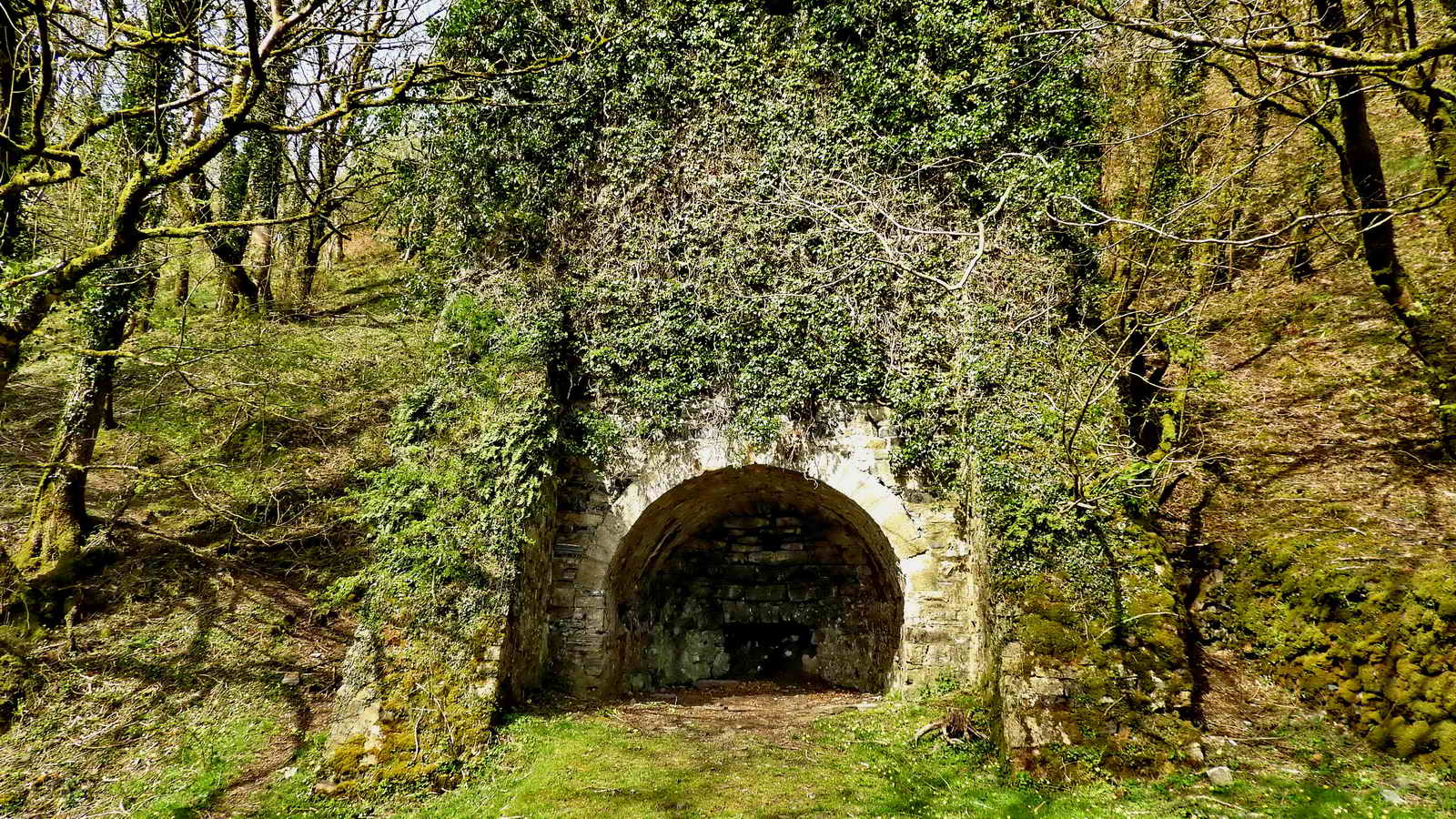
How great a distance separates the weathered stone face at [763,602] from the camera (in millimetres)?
10156

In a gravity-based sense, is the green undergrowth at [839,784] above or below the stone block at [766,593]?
below

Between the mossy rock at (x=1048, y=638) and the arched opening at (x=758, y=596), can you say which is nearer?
the mossy rock at (x=1048, y=638)

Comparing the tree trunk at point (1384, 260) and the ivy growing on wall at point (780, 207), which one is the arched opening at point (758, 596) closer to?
the ivy growing on wall at point (780, 207)

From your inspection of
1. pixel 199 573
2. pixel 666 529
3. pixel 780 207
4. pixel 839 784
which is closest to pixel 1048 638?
pixel 839 784

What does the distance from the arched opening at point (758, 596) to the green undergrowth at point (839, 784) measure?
9.06 feet

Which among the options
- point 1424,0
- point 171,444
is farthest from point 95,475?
point 1424,0

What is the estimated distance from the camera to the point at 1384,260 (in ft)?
18.4

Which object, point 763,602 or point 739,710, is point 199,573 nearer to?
point 739,710

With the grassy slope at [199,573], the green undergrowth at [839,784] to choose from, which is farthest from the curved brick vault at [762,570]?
the grassy slope at [199,573]

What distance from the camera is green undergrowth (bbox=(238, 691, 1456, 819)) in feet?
14.7

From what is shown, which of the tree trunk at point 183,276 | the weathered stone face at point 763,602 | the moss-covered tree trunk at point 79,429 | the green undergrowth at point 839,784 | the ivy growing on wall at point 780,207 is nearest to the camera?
the green undergrowth at point 839,784

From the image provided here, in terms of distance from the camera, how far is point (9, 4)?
461 cm

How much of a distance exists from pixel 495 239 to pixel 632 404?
276 centimetres

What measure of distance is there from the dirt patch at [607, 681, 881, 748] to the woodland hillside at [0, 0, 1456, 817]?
13 cm
